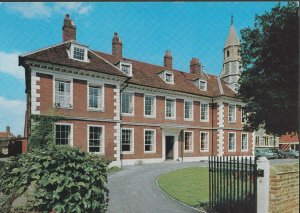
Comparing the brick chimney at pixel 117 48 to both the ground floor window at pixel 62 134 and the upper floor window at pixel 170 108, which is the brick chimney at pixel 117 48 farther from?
the ground floor window at pixel 62 134

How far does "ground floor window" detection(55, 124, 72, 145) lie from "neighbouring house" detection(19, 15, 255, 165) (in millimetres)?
65

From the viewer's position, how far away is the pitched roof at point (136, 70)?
60.4 ft

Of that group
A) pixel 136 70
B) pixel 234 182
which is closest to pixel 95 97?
pixel 136 70

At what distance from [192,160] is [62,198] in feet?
78.9

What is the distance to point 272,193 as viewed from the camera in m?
6.02

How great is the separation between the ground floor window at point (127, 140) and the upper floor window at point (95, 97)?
346 centimetres

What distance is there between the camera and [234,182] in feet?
22.8

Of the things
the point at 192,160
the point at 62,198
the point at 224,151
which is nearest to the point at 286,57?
the point at 62,198

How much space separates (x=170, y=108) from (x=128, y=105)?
195 inches

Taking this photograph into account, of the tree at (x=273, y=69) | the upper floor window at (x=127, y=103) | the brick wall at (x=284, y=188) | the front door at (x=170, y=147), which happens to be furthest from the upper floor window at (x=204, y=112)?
the brick wall at (x=284, y=188)

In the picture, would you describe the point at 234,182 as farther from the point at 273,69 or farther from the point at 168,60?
the point at 168,60

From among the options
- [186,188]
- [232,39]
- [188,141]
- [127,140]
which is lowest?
[186,188]

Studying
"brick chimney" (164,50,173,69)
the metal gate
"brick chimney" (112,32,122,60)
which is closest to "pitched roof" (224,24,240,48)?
"brick chimney" (164,50,173,69)

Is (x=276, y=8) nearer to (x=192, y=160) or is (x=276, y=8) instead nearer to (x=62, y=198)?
(x=62, y=198)
